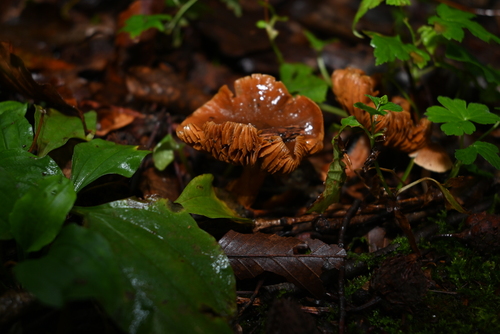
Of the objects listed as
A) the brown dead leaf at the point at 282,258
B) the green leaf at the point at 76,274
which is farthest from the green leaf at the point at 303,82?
the green leaf at the point at 76,274

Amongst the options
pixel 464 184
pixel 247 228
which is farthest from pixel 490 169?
pixel 247 228

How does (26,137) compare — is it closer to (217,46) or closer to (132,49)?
(132,49)

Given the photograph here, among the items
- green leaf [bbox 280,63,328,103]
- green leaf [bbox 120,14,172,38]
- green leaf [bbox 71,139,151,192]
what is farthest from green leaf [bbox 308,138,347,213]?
green leaf [bbox 120,14,172,38]

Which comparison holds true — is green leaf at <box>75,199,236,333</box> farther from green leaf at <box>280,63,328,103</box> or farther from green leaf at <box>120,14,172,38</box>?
green leaf at <box>120,14,172,38</box>

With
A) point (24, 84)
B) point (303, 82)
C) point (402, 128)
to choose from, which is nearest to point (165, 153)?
point (24, 84)

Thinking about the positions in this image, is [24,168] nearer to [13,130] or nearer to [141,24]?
[13,130]

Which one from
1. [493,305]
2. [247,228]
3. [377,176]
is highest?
[377,176]
